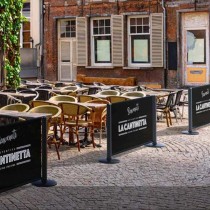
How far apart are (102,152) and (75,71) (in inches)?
689

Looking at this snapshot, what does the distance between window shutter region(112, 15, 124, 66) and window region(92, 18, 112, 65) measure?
0.52 metres

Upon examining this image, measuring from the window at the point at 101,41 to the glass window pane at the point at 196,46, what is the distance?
375 centimetres

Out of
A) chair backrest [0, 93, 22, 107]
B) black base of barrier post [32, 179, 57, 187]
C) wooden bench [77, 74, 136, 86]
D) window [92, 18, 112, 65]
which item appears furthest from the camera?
window [92, 18, 112, 65]

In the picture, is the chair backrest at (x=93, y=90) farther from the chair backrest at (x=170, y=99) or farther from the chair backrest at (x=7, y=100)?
the chair backrest at (x=7, y=100)

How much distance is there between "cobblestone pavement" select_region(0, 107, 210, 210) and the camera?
7590 millimetres

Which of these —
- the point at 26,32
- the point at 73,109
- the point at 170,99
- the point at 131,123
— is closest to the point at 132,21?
the point at 26,32

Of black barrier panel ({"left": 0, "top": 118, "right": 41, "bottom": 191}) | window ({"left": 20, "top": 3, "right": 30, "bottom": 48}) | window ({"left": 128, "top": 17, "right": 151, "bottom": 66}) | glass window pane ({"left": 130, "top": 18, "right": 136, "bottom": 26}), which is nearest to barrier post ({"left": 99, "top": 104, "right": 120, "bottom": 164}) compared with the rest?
black barrier panel ({"left": 0, "top": 118, "right": 41, "bottom": 191})

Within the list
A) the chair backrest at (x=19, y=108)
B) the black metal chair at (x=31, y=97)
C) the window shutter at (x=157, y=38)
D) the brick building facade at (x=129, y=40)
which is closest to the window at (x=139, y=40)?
the brick building facade at (x=129, y=40)

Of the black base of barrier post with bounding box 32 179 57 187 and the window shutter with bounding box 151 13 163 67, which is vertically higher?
the window shutter with bounding box 151 13 163 67

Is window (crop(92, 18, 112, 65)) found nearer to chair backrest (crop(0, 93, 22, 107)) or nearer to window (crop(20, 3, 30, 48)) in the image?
window (crop(20, 3, 30, 48))

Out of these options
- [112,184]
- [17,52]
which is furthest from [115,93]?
[112,184]

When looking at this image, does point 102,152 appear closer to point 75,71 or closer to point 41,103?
point 41,103

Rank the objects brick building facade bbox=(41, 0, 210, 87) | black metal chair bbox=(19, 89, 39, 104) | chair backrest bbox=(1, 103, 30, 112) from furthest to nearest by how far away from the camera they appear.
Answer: brick building facade bbox=(41, 0, 210, 87), black metal chair bbox=(19, 89, 39, 104), chair backrest bbox=(1, 103, 30, 112)

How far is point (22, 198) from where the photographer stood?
7867mm
